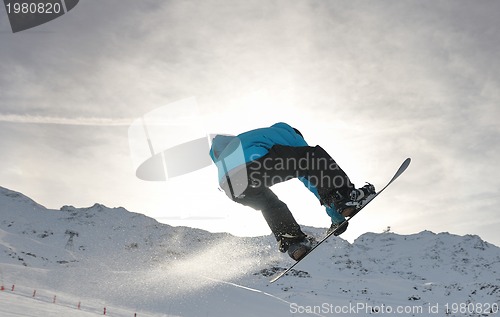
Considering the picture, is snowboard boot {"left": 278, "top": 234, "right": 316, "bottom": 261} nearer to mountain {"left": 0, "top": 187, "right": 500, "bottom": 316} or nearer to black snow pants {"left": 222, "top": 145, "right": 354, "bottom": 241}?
black snow pants {"left": 222, "top": 145, "right": 354, "bottom": 241}

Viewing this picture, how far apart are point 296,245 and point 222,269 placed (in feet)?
307

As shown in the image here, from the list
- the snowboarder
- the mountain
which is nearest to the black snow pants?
the snowboarder

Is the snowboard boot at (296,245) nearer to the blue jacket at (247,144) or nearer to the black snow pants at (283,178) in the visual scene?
the black snow pants at (283,178)

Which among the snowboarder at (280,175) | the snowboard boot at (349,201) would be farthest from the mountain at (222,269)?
the snowboard boot at (349,201)

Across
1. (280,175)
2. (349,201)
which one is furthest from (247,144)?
(349,201)

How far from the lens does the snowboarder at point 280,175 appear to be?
4.14 metres

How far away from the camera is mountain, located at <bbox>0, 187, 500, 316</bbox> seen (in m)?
20.7

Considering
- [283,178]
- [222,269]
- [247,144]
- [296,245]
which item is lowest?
[296,245]

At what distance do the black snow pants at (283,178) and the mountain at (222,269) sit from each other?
586 cm

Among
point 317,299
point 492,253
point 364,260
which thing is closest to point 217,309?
point 317,299

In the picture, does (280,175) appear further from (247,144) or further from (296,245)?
(296,245)

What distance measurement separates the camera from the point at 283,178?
14.2ft

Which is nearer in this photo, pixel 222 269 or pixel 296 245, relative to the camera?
pixel 296 245

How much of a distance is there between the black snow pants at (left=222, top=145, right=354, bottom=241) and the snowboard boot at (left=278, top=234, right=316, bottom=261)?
0.16ft
